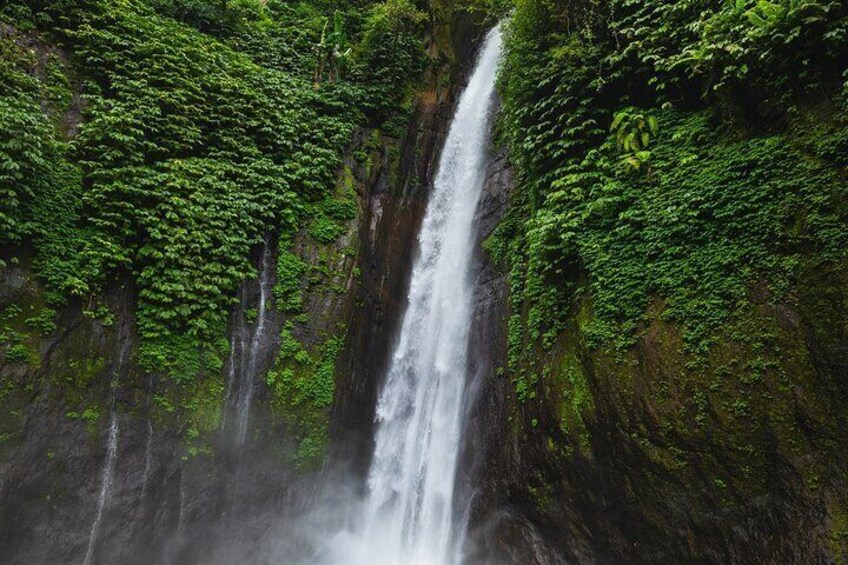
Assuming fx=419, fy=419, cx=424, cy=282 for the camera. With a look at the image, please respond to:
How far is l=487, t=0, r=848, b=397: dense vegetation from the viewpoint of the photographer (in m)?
4.83

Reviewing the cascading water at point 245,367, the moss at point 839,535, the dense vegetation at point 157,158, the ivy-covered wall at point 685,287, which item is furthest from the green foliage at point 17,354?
the moss at point 839,535

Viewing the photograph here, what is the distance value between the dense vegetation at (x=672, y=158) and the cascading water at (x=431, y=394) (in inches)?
88.5

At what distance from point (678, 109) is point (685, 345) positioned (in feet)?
12.3

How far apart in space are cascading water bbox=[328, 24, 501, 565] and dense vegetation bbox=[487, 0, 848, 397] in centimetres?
225

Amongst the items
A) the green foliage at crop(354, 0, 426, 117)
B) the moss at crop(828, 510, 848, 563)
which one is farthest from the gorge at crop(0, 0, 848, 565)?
the green foliage at crop(354, 0, 426, 117)

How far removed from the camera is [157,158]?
29.6 ft

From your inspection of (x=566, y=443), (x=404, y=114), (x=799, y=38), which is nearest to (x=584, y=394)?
(x=566, y=443)

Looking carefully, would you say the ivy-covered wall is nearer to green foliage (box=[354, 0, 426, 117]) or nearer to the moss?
the moss

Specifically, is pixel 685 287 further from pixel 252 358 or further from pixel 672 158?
pixel 252 358

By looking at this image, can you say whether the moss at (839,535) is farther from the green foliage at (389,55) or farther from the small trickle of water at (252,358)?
the green foliage at (389,55)

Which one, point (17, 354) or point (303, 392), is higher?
point (17, 354)

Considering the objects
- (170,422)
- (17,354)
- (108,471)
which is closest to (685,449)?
(170,422)

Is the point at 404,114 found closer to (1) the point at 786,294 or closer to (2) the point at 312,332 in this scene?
(2) the point at 312,332

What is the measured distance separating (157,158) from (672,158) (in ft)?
32.3
